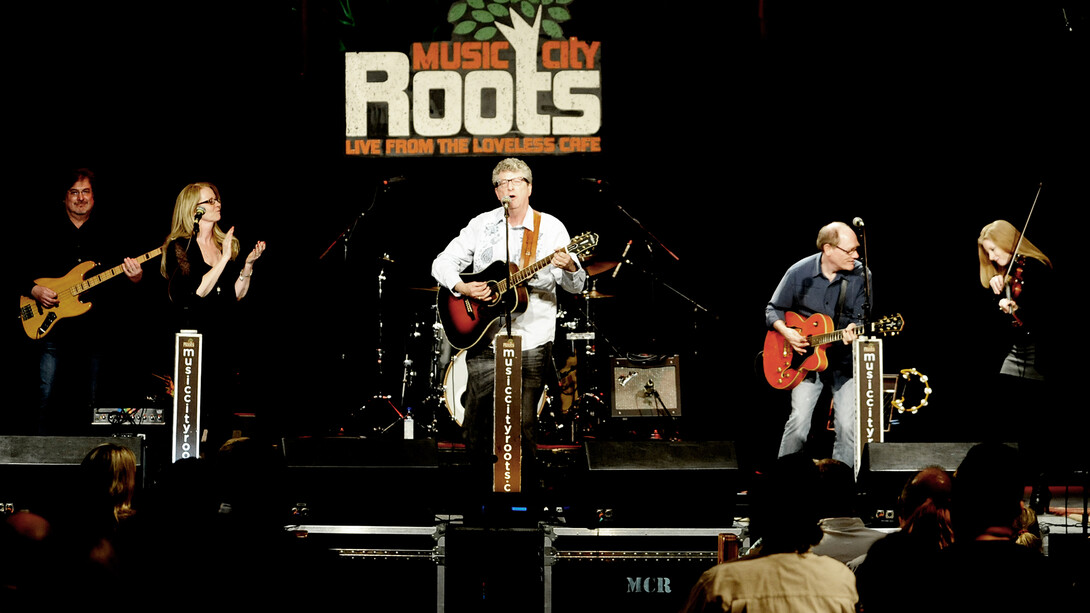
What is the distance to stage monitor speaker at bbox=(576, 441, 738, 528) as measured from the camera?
17.2ft

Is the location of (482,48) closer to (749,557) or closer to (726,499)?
(726,499)

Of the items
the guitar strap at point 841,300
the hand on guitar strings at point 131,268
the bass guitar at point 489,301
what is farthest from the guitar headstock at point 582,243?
the hand on guitar strings at point 131,268

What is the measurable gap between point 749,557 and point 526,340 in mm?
3970

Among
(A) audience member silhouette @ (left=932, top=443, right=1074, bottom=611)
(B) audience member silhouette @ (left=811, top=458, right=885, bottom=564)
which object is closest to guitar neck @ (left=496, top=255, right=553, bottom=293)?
(B) audience member silhouette @ (left=811, top=458, right=885, bottom=564)

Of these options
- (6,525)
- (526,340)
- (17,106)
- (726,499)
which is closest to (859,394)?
(726,499)

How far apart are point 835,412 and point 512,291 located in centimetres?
242

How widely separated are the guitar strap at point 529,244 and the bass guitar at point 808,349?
208 cm

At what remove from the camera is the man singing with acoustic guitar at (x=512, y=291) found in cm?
667

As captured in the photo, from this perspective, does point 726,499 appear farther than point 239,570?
Yes

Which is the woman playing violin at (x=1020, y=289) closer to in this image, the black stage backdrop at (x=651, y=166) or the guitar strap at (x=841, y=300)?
the black stage backdrop at (x=651, y=166)

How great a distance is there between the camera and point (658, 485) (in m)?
5.31

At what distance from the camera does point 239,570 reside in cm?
315

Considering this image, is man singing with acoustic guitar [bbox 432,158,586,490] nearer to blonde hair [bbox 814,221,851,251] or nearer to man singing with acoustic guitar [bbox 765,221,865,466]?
man singing with acoustic guitar [bbox 765,221,865,466]

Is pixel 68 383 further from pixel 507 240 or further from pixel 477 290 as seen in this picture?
pixel 507 240
